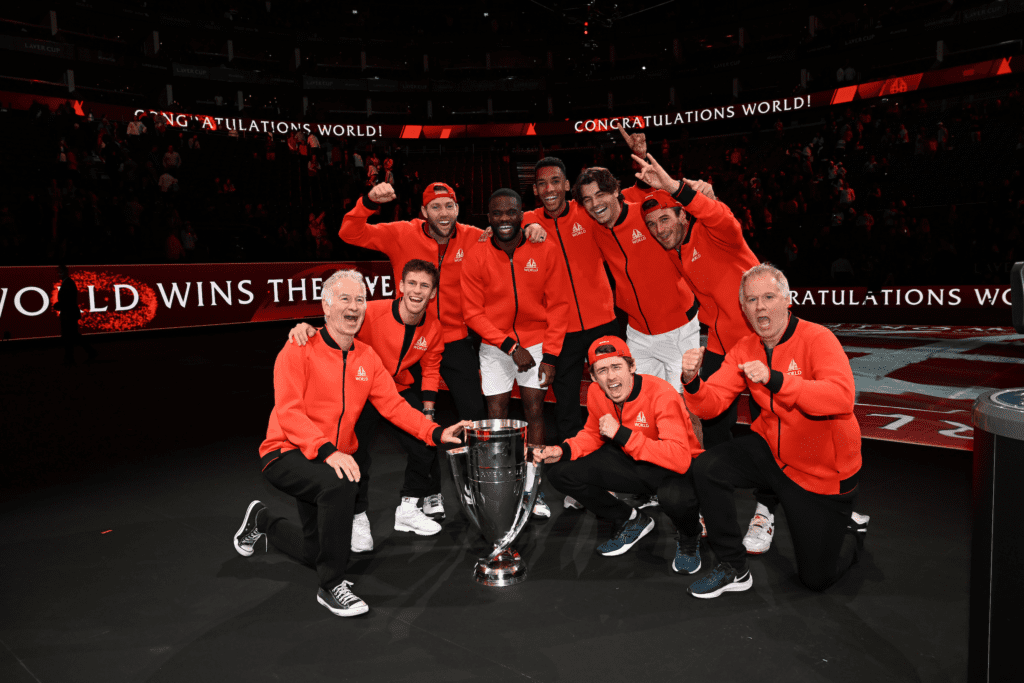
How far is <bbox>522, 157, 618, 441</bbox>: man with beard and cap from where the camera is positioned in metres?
4.29

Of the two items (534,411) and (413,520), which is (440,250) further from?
(413,520)

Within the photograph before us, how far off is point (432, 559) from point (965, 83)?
1113 inches

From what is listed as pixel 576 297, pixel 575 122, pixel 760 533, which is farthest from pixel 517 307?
pixel 575 122

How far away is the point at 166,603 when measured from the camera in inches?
119

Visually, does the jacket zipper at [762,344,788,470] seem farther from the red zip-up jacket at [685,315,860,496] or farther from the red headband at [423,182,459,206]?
the red headband at [423,182,459,206]

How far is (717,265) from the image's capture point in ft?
12.4

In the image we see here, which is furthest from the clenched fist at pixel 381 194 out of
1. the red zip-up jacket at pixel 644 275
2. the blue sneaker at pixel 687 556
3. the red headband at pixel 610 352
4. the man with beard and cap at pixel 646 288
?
the blue sneaker at pixel 687 556

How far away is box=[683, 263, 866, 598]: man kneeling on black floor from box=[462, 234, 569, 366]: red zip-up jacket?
4.17ft

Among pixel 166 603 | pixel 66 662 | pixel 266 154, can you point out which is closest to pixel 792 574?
pixel 166 603

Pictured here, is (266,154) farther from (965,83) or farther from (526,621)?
(965,83)

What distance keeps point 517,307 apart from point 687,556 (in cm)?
179

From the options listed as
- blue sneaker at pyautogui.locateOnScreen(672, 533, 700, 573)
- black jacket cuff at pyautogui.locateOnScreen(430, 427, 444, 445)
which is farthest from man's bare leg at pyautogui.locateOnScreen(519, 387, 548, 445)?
blue sneaker at pyautogui.locateOnScreen(672, 533, 700, 573)

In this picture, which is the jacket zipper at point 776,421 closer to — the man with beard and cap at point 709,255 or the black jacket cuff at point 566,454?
the man with beard and cap at point 709,255

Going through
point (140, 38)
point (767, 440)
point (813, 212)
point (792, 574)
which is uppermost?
point (140, 38)
